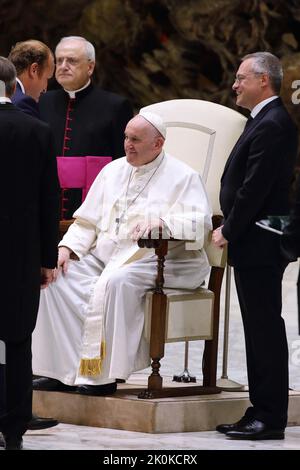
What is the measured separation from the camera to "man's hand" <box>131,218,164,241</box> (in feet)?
21.9

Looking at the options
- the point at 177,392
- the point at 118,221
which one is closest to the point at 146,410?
the point at 177,392

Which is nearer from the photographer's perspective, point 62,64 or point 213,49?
point 62,64

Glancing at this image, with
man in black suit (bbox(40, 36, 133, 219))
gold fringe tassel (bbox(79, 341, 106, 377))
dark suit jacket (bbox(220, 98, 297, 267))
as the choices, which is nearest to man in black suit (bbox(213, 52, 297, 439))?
dark suit jacket (bbox(220, 98, 297, 267))

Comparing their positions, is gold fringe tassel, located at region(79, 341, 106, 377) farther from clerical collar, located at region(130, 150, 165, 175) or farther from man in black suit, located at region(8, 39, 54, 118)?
man in black suit, located at region(8, 39, 54, 118)

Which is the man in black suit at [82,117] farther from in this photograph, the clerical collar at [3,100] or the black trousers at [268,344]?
the clerical collar at [3,100]

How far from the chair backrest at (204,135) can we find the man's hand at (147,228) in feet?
2.51

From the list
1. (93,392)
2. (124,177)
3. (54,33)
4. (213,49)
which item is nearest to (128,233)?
(124,177)

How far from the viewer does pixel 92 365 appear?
6844mm

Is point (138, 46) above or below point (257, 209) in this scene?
above

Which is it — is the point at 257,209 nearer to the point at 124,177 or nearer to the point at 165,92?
the point at 124,177

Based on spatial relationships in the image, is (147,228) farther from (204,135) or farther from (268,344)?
(204,135)

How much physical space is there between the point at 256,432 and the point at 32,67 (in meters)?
2.31

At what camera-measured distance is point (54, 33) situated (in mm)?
16484

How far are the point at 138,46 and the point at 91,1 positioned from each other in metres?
0.80
